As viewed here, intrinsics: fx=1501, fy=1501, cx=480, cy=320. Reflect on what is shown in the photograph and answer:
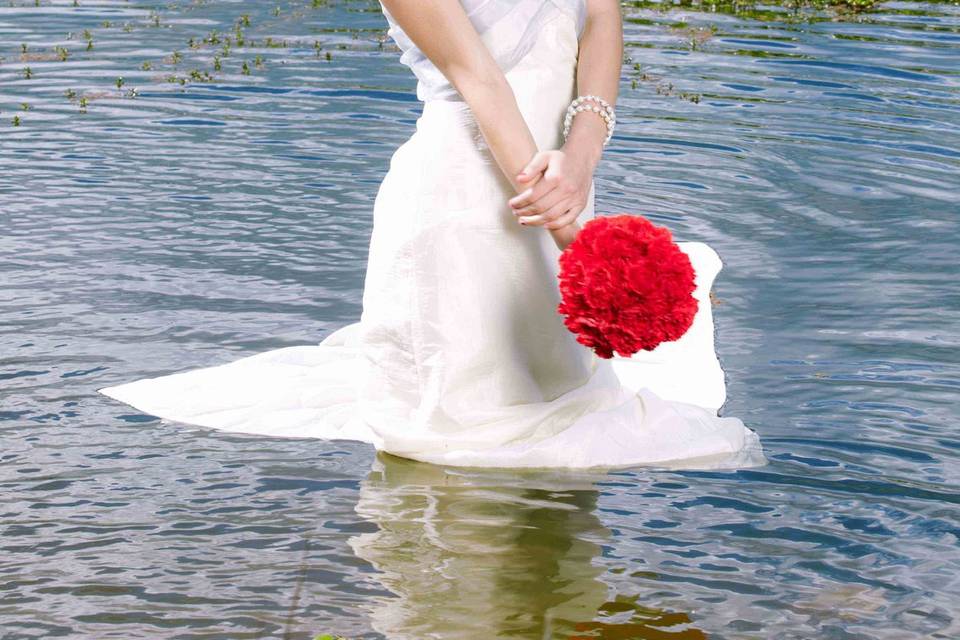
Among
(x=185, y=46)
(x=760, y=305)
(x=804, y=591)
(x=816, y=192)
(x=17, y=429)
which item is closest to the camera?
(x=804, y=591)

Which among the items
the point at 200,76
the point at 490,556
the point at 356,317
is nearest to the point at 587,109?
the point at 490,556

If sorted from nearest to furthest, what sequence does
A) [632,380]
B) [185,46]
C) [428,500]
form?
[428,500], [632,380], [185,46]

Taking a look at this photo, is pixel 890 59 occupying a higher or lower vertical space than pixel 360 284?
higher

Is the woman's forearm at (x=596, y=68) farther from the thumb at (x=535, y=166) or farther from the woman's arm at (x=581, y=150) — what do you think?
the thumb at (x=535, y=166)

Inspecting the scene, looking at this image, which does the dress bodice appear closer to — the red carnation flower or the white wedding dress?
the white wedding dress

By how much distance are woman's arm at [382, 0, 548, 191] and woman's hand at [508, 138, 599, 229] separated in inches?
1.8

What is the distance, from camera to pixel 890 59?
519 inches

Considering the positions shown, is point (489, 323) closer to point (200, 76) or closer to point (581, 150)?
point (581, 150)

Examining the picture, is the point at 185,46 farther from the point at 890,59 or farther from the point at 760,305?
the point at 760,305

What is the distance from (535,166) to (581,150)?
0.84 feet

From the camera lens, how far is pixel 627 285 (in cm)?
419

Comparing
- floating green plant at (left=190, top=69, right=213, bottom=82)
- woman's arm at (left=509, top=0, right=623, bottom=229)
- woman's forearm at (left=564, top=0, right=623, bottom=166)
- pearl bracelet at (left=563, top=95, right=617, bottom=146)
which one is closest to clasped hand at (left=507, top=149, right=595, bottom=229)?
woman's arm at (left=509, top=0, right=623, bottom=229)

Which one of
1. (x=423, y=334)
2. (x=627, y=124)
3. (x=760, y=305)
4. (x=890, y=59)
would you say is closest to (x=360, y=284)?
(x=760, y=305)

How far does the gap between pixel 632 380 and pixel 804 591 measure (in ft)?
5.76
